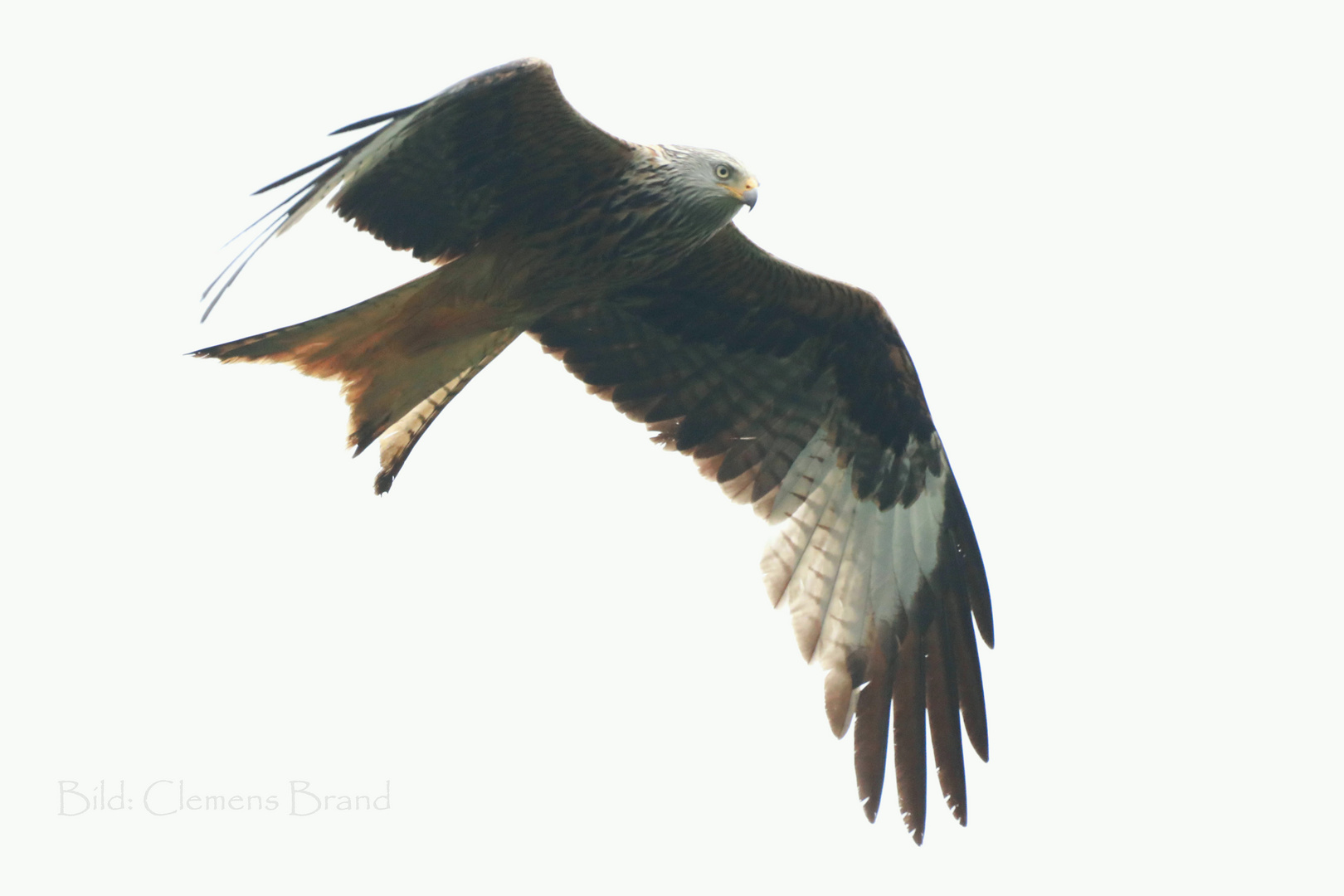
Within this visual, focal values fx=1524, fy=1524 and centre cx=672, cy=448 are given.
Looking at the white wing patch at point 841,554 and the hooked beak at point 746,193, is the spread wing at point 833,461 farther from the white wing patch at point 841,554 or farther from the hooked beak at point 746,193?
the hooked beak at point 746,193

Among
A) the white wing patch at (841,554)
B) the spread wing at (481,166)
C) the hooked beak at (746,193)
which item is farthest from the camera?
the white wing patch at (841,554)

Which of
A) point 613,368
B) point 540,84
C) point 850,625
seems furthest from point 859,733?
point 540,84

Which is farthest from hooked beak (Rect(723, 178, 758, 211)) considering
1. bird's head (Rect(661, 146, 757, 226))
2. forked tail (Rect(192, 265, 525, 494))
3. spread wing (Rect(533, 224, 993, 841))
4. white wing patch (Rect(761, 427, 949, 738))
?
white wing patch (Rect(761, 427, 949, 738))

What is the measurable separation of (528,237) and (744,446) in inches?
67.8

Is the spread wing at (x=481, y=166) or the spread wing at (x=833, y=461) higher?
the spread wing at (x=481, y=166)

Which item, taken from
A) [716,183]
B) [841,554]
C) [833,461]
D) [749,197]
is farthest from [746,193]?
[841,554]

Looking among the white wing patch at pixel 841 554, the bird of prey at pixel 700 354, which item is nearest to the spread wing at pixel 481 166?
the bird of prey at pixel 700 354

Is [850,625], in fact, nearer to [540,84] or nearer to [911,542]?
[911,542]

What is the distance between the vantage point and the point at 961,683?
724cm

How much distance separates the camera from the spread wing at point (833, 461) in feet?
23.1

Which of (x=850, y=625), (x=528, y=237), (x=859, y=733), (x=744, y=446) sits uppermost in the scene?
(x=528, y=237)

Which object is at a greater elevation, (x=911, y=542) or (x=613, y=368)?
(x=613, y=368)

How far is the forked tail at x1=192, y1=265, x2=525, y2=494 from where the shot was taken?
20.0 ft

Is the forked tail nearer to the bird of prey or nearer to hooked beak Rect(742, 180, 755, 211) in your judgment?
the bird of prey
